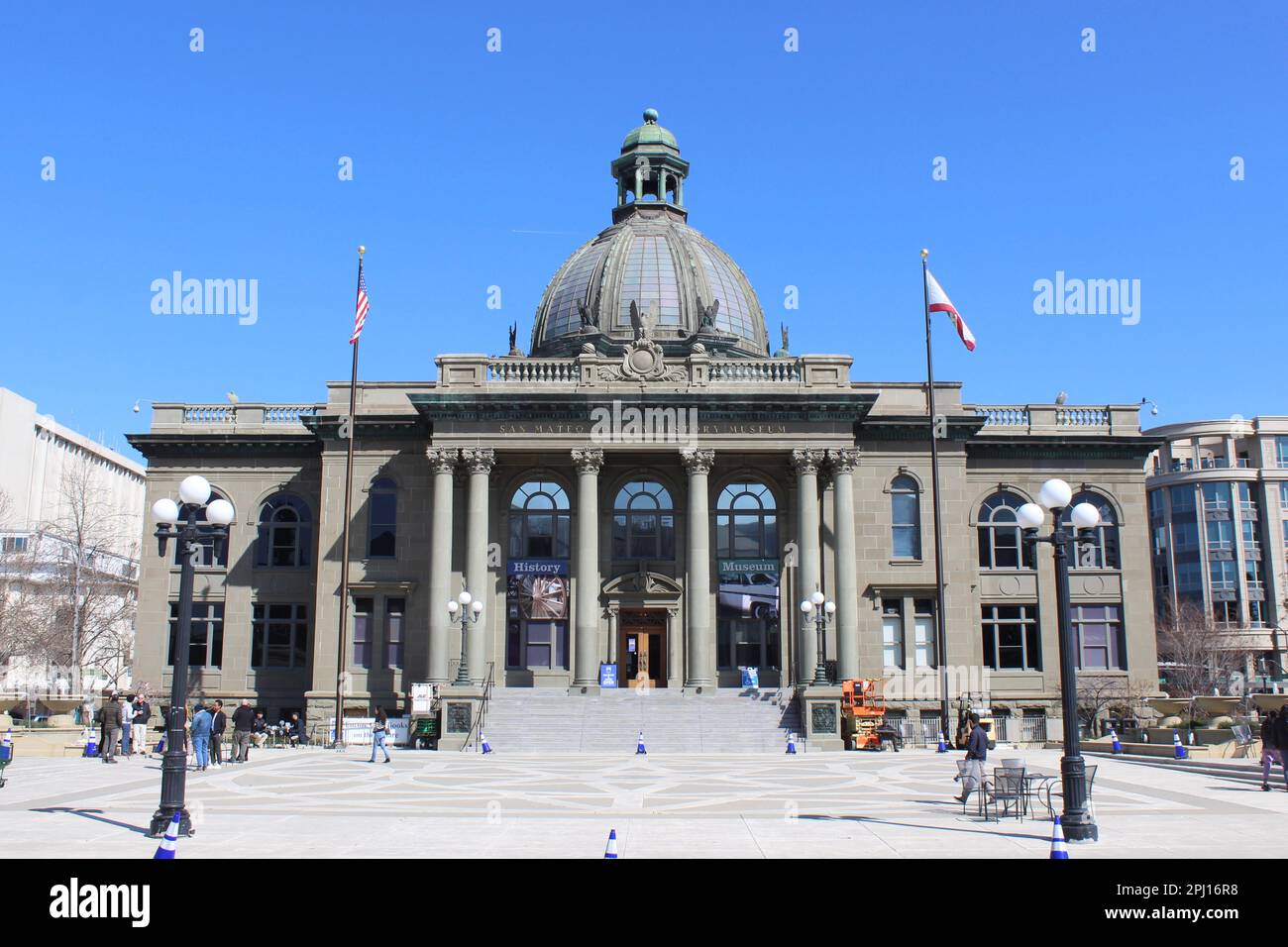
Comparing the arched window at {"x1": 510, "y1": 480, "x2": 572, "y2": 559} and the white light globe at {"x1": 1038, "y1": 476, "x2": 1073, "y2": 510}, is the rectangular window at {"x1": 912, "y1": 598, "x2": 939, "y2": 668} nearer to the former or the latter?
the arched window at {"x1": 510, "y1": 480, "x2": 572, "y2": 559}

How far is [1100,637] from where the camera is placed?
1895 inches

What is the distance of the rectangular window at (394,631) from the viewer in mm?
45656

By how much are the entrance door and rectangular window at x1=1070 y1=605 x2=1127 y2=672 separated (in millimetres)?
17170

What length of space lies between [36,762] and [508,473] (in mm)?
20183

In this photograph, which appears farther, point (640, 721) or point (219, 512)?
point (640, 721)

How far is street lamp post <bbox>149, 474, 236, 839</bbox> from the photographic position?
1672 centimetres

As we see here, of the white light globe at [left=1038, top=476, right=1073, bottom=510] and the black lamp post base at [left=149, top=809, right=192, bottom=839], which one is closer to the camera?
the black lamp post base at [left=149, top=809, right=192, bottom=839]

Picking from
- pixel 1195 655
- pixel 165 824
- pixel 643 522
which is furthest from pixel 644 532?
pixel 1195 655

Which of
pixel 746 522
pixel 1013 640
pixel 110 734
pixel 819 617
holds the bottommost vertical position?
pixel 110 734

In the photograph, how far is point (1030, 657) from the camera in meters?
47.6

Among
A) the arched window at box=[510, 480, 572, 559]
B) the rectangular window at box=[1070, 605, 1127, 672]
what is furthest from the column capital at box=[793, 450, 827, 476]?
the rectangular window at box=[1070, 605, 1127, 672]

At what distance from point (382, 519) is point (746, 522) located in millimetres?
14716

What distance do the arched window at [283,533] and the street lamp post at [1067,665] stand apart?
115ft

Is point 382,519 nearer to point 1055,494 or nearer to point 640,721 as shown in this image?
point 640,721
